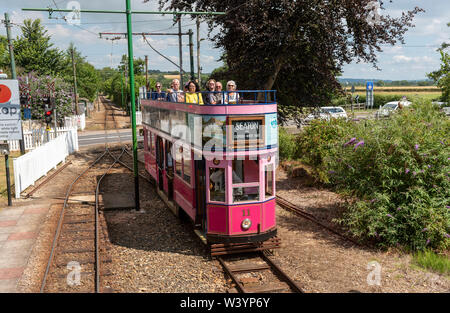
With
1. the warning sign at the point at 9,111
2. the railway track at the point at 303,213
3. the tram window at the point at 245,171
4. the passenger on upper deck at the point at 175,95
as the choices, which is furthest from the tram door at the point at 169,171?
the warning sign at the point at 9,111

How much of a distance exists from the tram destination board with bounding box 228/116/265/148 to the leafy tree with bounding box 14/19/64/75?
128 feet

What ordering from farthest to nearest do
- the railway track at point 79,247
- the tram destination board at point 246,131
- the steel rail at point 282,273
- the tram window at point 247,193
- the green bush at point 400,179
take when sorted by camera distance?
the green bush at point 400,179 < the tram window at point 247,193 < the tram destination board at point 246,131 < the railway track at point 79,247 < the steel rail at point 282,273

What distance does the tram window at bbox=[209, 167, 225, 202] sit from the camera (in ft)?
30.7

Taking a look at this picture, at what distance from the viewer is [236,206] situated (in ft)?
30.2

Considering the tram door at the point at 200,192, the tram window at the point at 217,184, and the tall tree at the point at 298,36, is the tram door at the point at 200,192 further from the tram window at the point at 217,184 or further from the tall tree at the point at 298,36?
the tall tree at the point at 298,36

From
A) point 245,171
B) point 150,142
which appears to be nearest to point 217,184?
point 245,171

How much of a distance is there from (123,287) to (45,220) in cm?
583

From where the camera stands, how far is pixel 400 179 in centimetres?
1041

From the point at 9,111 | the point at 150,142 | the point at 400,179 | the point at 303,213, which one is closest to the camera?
the point at 400,179

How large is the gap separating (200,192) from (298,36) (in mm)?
11151

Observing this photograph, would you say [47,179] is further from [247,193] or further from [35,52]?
[35,52]

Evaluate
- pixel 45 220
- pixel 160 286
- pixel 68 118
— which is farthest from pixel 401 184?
pixel 68 118

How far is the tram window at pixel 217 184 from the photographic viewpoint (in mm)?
9346

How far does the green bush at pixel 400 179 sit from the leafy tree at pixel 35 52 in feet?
129
